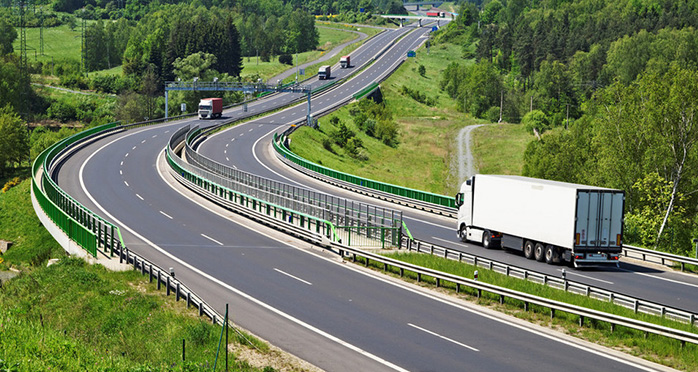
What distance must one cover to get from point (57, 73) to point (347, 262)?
155m

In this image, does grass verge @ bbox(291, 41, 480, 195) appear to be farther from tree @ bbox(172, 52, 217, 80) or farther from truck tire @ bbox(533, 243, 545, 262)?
truck tire @ bbox(533, 243, 545, 262)

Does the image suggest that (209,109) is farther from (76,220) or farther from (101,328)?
(101,328)

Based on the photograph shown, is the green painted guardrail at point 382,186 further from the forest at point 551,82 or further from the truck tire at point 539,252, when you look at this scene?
the truck tire at point 539,252

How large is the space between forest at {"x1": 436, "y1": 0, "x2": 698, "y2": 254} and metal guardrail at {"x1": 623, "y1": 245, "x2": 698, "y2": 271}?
25.7 feet

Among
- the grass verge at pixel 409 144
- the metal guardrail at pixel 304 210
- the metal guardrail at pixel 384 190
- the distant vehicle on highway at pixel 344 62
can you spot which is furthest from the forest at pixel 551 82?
the distant vehicle on highway at pixel 344 62

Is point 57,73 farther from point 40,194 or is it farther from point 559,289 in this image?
point 559,289

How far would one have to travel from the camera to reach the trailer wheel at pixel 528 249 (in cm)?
3706

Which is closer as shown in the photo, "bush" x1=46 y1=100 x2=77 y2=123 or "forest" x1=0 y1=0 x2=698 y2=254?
"forest" x1=0 y1=0 x2=698 y2=254

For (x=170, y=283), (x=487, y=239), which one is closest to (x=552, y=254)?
(x=487, y=239)

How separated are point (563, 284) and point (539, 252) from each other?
6.93m

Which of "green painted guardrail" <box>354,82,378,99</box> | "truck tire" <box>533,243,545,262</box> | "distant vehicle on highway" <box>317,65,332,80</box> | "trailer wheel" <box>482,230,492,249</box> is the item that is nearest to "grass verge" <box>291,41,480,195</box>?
"green painted guardrail" <box>354,82,378,99</box>

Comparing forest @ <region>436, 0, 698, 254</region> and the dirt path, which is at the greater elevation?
forest @ <region>436, 0, 698, 254</region>

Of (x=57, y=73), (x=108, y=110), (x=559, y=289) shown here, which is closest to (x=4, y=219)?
(x=559, y=289)

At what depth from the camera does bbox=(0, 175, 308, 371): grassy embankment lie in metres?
21.5
